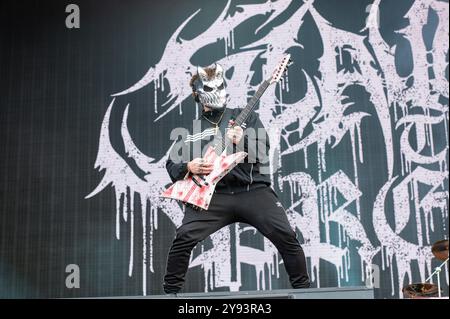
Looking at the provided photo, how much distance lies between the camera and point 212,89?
415cm

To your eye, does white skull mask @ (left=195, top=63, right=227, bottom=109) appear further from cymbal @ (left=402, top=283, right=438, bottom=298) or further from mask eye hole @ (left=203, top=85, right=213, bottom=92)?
cymbal @ (left=402, top=283, right=438, bottom=298)

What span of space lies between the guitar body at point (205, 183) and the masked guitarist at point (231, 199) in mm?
44

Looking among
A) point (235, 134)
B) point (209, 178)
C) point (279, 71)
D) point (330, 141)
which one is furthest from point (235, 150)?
point (330, 141)

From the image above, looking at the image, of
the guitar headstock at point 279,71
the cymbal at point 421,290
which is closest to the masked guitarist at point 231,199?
the guitar headstock at point 279,71

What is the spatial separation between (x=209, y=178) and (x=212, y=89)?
62 cm

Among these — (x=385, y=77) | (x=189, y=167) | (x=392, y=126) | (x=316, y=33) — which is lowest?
(x=189, y=167)

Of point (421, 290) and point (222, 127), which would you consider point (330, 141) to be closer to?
point (421, 290)

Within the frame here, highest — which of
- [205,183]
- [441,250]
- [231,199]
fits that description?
[205,183]
